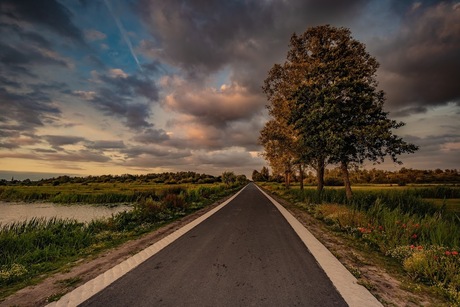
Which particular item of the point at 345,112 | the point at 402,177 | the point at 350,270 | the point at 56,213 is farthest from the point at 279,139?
the point at 402,177

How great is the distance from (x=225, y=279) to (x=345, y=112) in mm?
11979

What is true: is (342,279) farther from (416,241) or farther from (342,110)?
(342,110)

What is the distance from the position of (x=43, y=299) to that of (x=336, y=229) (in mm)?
7428

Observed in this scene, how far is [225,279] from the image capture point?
320 centimetres

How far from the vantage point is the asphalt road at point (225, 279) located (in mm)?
2635

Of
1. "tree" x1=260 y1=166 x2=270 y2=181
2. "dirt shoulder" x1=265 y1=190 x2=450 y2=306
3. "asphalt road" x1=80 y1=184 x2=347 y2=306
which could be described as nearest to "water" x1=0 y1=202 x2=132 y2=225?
"asphalt road" x1=80 y1=184 x2=347 y2=306

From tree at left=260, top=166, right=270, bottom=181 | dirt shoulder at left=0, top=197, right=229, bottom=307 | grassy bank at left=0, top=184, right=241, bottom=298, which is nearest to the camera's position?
dirt shoulder at left=0, top=197, right=229, bottom=307

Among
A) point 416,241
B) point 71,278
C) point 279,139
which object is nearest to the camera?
point 71,278

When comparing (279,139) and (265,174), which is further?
(265,174)

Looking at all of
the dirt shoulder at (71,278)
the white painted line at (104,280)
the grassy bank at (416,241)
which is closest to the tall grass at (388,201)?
the grassy bank at (416,241)

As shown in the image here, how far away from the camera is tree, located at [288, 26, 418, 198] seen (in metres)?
11.7

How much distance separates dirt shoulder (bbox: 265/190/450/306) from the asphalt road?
2.03 feet

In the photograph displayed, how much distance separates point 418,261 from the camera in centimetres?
372

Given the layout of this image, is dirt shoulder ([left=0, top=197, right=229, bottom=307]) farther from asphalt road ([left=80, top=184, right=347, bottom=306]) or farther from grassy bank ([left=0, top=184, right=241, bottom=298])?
asphalt road ([left=80, top=184, right=347, bottom=306])
